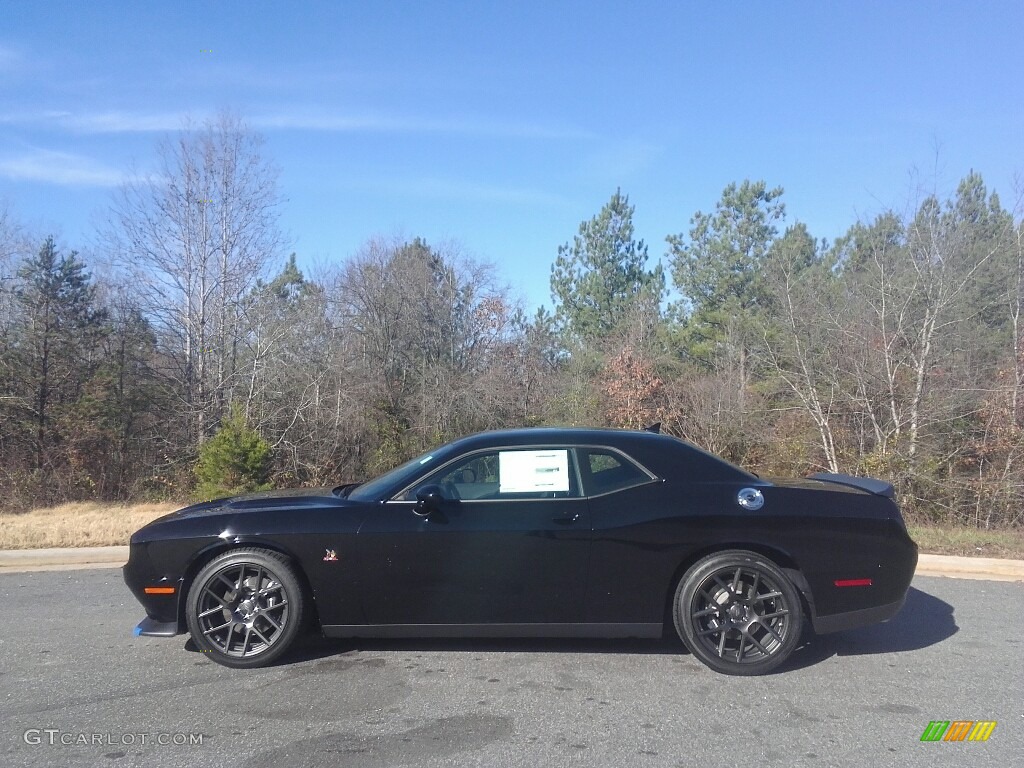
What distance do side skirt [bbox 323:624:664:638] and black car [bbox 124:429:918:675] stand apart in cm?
1

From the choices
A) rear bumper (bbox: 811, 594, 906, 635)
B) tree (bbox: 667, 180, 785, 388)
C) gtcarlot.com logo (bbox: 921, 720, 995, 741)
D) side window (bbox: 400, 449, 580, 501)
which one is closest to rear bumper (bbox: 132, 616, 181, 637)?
side window (bbox: 400, 449, 580, 501)

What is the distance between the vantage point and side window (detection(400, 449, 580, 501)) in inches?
204

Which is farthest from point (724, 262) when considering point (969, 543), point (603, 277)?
point (969, 543)

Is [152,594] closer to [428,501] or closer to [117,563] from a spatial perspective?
[428,501]

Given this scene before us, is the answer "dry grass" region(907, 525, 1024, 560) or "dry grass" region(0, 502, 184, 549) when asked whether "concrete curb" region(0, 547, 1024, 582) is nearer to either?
"dry grass" region(907, 525, 1024, 560)

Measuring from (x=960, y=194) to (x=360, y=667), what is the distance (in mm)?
23892

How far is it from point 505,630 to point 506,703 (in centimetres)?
64

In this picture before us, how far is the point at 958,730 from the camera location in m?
4.11

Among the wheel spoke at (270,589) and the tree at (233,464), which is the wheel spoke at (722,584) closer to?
the wheel spoke at (270,589)

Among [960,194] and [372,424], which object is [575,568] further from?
[960,194]

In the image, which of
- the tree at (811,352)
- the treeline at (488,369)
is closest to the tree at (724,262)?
the treeline at (488,369)

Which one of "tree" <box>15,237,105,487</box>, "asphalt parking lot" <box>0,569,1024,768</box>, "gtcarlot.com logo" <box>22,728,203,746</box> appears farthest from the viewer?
"tree" <box>15,237,105,487</box>

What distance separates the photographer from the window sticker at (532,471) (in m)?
5.20

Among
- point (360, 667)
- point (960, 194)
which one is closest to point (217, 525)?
point (360, 667)
